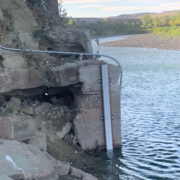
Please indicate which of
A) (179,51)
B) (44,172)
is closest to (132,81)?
(44,172)

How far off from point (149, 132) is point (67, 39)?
149 inches

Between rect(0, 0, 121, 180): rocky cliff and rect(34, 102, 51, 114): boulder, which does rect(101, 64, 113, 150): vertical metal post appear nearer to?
rect(0, 0, 121, 180): rocky cliff

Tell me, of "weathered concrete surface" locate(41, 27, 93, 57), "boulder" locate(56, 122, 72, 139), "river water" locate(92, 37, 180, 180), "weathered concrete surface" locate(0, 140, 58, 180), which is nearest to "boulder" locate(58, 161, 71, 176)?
"weathered concrete surface" locate(0, 140, 58, 180)

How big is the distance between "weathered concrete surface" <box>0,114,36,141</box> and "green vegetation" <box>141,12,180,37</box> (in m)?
37.6

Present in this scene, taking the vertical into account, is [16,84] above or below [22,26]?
below

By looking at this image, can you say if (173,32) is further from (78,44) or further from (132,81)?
Answer: (78,44)

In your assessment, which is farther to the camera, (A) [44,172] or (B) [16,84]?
(B) [16,84]

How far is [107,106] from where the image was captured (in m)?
6.92

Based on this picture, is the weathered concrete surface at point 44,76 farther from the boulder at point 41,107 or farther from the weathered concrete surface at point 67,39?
the weathered concrete surface at point 67,39

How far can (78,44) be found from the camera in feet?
25.8

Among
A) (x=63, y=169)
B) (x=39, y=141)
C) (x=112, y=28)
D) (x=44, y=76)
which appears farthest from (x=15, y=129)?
(x=112, y=28)

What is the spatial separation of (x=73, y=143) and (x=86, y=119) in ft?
2.29

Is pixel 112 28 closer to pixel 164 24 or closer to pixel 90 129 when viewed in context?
pixel 164 24

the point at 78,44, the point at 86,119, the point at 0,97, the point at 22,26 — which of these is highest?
the point at 22,26
